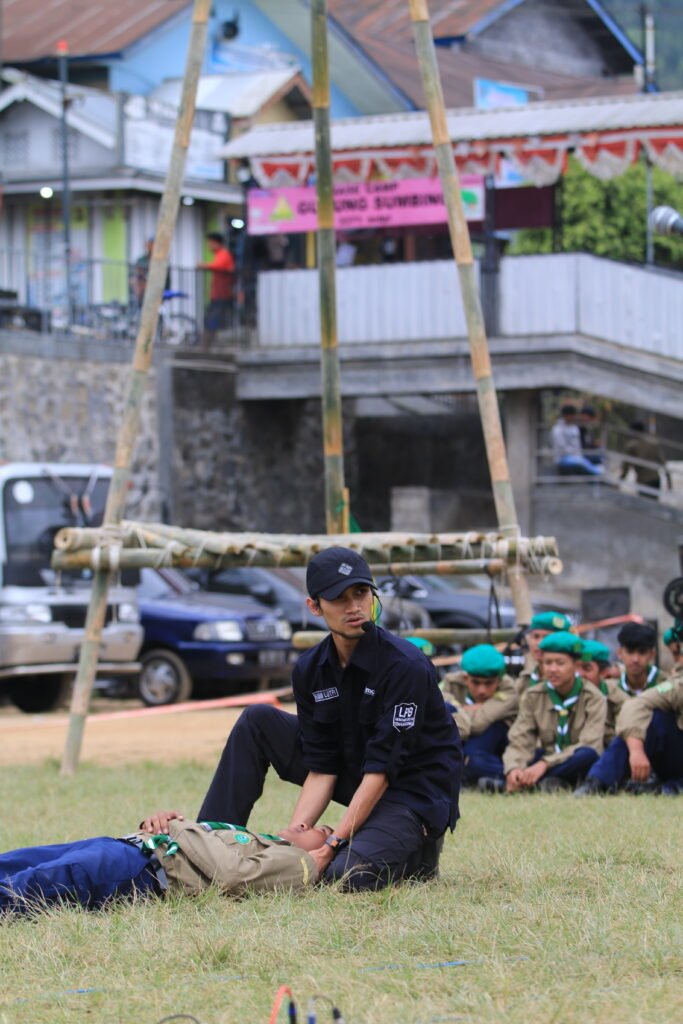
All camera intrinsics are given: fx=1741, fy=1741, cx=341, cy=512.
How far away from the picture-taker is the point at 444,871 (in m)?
6.89

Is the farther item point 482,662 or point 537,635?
point 537,635

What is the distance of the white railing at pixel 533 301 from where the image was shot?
23.6 metres

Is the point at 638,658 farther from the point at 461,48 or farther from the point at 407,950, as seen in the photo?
the point at 461,48

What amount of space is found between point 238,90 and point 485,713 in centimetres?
2395

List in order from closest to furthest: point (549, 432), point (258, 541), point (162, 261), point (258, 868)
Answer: point (258, 868)
point (258, 541)
point (162, 261)
point (549, 432)

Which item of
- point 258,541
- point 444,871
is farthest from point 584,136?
point 444,871

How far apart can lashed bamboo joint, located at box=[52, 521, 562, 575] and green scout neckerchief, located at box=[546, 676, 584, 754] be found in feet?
4.65

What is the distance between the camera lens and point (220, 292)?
27172 mm

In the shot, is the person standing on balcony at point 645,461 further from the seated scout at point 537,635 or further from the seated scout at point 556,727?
the seated scout at point 556,727

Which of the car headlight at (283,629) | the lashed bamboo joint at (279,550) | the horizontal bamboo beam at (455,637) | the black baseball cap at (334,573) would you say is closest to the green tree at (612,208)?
the car headlight at (283,629)

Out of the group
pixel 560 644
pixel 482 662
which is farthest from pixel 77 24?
pixel 560 644

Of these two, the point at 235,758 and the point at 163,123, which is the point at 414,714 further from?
the point at 163,123

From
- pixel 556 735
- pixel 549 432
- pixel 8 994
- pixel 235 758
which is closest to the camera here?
pixel 8 994

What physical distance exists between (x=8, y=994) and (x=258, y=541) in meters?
6.82
